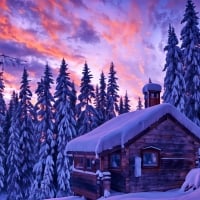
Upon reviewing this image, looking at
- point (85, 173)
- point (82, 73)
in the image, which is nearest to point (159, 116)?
point (85, 173)

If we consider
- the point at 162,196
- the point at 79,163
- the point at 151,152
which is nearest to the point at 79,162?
the point at 79,163

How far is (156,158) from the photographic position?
19922 millimetres

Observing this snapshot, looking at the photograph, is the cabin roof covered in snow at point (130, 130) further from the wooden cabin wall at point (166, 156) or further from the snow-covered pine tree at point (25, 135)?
the snow-covered pine tree at point (25, 135)

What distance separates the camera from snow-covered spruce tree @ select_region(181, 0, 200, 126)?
98.4ft

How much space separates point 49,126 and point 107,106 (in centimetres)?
1200

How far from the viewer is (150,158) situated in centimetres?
1988

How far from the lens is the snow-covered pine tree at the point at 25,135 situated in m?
41.0

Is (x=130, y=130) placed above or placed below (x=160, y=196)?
above

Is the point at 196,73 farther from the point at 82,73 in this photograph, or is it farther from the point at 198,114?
the point at 82,73

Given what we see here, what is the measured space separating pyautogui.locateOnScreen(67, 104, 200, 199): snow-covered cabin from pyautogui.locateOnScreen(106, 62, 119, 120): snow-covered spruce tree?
983 inches

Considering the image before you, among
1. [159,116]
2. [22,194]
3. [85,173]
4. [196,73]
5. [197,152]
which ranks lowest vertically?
[22,194]

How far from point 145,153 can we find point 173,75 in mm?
14355

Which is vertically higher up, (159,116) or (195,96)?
(195,96)

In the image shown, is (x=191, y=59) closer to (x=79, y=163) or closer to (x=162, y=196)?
(x=79, y=163)
